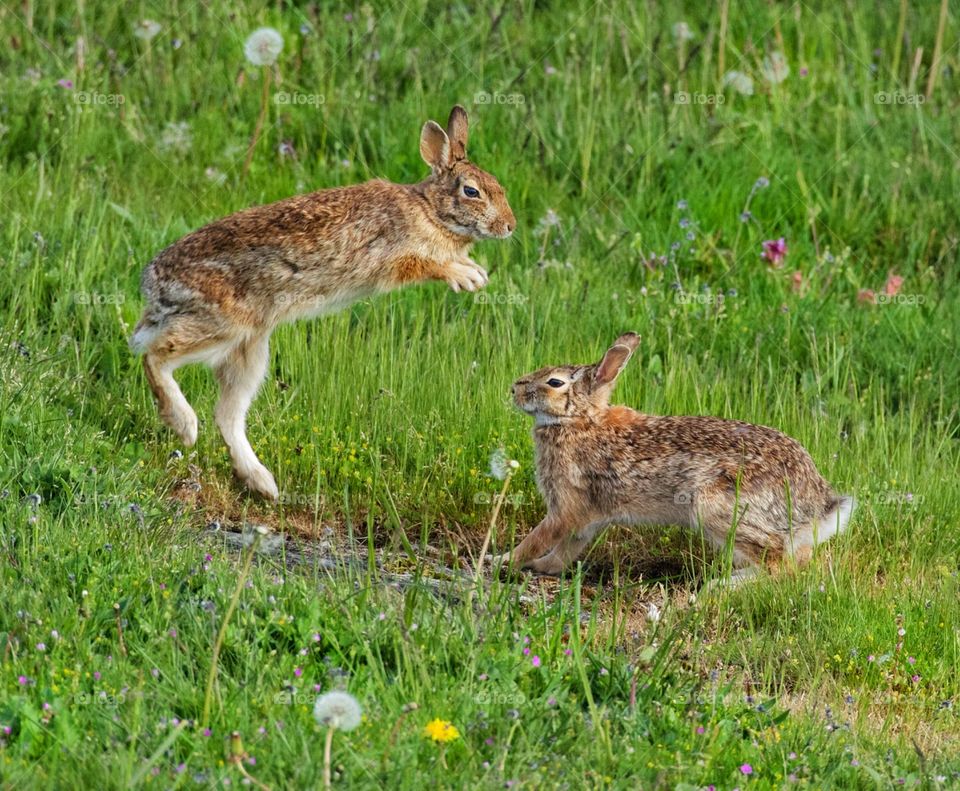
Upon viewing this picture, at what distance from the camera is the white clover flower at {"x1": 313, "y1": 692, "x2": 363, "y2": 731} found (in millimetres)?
4035

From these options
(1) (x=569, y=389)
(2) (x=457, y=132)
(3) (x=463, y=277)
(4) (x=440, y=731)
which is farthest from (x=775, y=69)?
(4) (x=440, y=731)

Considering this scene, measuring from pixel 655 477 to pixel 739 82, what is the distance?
472 cm

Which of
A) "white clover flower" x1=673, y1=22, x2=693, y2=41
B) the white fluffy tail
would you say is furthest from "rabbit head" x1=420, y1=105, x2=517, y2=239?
"white clover flower" x1=673, y1=22, x2=693, y2=41

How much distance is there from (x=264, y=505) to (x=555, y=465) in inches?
50.4

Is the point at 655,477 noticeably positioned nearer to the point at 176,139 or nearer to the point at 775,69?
the point at 176,139

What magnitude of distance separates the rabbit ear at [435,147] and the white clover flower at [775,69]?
386 cm

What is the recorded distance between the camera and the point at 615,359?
263 inches

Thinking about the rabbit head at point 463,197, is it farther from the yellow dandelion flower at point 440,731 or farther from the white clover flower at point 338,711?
the white clover flower at point 338,711

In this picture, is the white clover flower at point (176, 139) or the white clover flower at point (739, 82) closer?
the white clover flower at point (176, 139)

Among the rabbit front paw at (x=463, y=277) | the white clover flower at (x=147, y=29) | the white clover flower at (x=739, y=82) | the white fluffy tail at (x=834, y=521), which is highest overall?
the white clover flower at (x=147, y=29)

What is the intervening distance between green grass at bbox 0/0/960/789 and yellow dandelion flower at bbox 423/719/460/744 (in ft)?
0.19

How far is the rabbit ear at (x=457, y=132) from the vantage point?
7.41 metres

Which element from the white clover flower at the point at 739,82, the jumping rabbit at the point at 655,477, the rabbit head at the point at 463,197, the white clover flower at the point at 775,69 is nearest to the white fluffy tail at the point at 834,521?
the jumping rabbit at the point at 655,477

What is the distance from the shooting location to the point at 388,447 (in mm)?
7117
